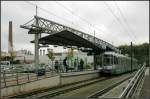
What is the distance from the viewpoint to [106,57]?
40.0 meters

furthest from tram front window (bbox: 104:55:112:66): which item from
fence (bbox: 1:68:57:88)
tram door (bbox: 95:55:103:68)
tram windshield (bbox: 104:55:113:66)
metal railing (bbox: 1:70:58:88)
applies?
fence (bbox: 1:68:57:88)

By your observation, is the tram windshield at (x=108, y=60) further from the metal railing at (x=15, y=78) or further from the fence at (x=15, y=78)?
the fence at (x=15, y=78)

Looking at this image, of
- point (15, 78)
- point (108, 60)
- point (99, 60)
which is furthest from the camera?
point (99, 60)

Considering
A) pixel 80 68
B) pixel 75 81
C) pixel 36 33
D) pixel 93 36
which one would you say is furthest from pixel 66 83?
pixel 93 36

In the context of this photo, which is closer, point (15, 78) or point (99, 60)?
point (15, 78)

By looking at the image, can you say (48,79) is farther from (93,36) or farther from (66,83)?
(93,36)

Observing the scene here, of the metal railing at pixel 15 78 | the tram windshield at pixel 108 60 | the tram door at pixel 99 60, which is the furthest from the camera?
the tram door at pixel 99 60

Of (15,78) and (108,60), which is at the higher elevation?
(108,60)

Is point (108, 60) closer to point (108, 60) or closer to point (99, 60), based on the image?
point (108, 60)

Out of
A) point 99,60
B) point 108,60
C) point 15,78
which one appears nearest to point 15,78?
point 15,78

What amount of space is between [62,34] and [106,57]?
14070 millimetres

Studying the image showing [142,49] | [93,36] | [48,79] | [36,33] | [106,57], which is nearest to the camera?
[48,79]

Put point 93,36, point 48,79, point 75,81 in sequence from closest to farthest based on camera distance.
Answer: point 48,79 < point 75,81 < point 93,36

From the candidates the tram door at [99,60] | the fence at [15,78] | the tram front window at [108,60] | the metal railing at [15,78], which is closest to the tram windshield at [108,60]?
the tram front window at [108,60]
